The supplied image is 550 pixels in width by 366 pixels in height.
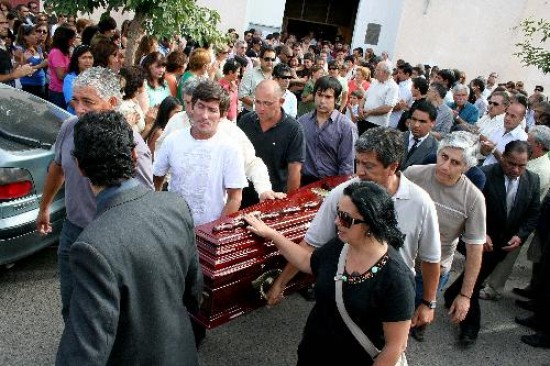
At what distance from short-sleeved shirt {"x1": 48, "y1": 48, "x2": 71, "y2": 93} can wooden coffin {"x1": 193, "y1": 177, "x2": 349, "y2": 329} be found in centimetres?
361

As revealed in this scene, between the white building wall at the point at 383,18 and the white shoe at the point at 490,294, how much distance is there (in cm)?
1377

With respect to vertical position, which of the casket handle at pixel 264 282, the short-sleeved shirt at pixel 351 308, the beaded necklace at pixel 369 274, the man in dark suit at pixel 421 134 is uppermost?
the man in dark suit at pixel 421 134

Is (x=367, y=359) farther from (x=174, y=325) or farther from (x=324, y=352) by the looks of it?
(x=174, y=325)

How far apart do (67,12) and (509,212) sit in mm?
4621

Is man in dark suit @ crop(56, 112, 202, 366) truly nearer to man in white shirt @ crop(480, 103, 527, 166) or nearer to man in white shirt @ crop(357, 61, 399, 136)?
man in white shirt @ crop(480, 103, 527, 166)

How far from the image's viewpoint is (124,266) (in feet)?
4.73

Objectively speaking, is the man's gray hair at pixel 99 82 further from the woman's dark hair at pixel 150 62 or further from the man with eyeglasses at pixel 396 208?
the woman's dark hair at pixel 150 62

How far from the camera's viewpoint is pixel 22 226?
3.17 m

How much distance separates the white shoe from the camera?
446cm

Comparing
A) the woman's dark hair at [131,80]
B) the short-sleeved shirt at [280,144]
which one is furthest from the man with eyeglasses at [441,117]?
the woman's dark hair at [131,80]

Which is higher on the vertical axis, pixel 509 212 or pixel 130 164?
pixel 130 164


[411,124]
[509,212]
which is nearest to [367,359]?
[509,212]

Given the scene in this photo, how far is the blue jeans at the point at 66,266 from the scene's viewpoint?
2223mm

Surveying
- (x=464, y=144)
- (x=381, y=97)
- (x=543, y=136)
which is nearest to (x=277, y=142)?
(x=464, y=144)
